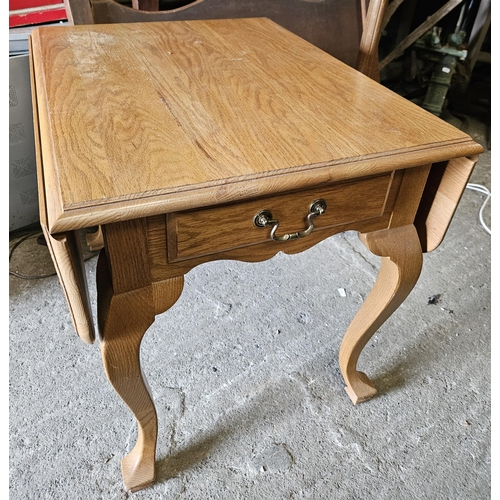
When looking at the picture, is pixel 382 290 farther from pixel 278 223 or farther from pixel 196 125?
pixel 196 125

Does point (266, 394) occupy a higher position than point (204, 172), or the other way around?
point (204, 172)

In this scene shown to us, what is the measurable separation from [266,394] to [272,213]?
2.19ft

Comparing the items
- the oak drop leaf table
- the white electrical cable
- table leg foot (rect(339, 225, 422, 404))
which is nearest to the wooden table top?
the oak drop leaf table

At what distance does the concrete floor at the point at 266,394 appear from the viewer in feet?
3.54

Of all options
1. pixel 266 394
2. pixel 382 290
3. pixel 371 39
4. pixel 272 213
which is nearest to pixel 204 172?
pixel 272 213

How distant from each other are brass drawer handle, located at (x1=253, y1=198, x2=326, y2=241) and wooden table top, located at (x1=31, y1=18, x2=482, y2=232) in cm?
6

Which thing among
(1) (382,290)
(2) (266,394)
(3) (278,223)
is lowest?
(2) (266,394)

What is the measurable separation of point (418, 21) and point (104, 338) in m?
2.81

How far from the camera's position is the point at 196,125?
80cm

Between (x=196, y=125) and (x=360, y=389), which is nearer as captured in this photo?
(x=196, y=125)

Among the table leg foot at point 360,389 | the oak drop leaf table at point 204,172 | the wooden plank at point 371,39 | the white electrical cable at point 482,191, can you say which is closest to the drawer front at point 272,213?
the oak drop leaf table at point 204,172

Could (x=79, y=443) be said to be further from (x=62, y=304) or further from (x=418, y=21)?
(x=418, y=21)

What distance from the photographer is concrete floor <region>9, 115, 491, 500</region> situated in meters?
1.08

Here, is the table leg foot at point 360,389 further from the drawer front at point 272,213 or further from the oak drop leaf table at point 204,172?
the drawer front at point 272,213
